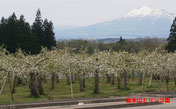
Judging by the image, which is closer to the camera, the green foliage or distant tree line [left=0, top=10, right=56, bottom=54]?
distant tree line [left=0, top=10, right=56, bottom=54]

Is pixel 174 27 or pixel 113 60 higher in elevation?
pixel 174 27

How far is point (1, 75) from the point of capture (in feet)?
107

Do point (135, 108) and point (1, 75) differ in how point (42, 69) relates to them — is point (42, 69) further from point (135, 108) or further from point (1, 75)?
point (135, 108)

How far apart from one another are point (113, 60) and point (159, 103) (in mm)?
17920

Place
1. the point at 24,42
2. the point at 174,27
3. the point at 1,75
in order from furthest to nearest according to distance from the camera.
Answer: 1. the point at 174,27
2. the point at 24,42
3. the point at 1,75

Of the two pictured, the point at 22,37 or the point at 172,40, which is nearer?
the point at 22,37

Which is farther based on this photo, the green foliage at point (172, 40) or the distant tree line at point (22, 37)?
the green foliage at point (172, 40)

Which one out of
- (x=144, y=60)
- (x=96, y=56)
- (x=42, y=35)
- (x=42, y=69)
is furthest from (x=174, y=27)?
(x=42, y=69)

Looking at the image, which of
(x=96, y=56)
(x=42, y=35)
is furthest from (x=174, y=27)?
(x=96, y=56)

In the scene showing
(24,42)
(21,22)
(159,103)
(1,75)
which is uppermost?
(21,22)

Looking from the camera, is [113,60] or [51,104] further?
[113,60]

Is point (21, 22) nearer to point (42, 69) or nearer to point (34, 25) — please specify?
point (34, 25)

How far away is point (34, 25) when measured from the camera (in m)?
79.9

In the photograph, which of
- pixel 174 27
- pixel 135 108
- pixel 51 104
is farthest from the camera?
pixel 174 27
